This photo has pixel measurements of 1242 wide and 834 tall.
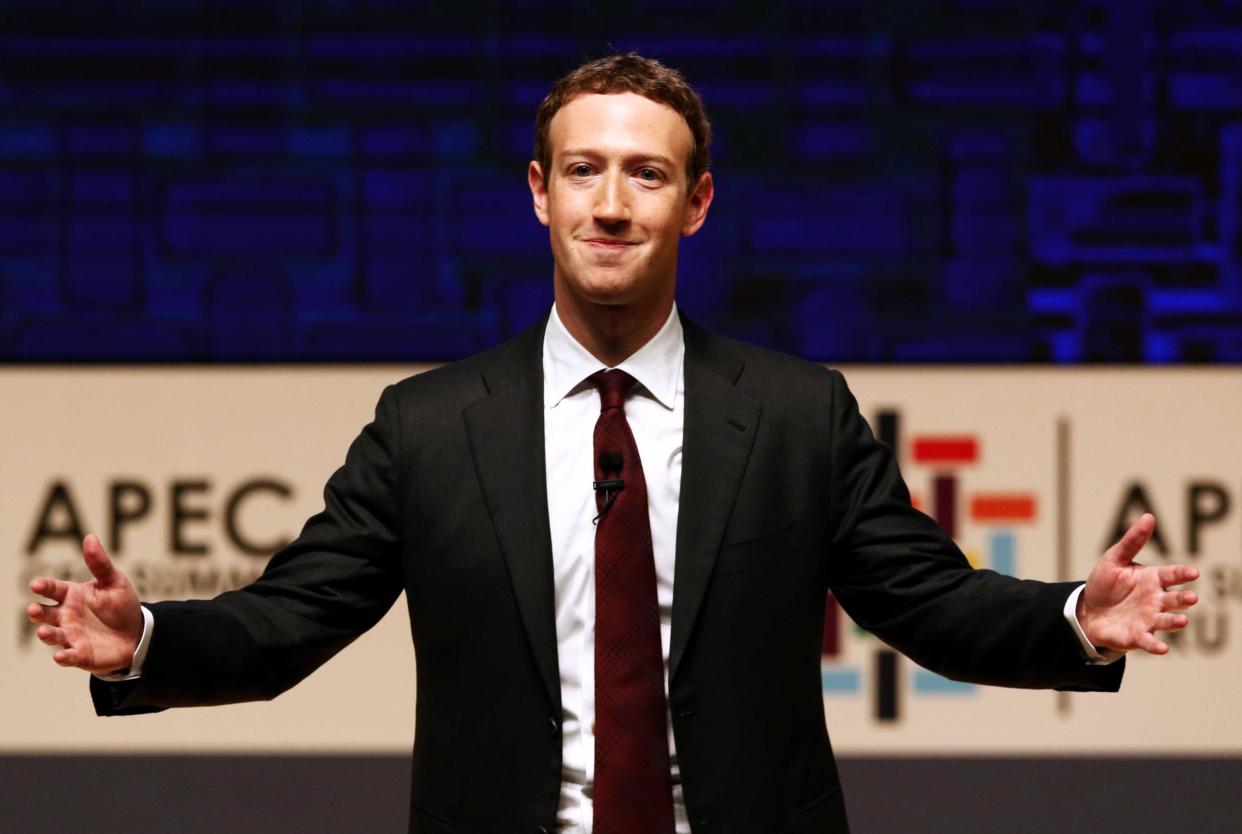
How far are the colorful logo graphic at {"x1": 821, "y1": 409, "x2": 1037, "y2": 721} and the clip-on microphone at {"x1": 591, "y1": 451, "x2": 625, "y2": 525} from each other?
1.94 m

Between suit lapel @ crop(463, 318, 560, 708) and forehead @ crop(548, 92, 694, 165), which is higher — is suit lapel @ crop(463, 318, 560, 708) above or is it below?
below

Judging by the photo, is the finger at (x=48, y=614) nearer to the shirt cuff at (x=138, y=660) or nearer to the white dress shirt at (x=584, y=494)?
the shirt cuff at (x=138, y=660)

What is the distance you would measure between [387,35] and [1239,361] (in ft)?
6.81

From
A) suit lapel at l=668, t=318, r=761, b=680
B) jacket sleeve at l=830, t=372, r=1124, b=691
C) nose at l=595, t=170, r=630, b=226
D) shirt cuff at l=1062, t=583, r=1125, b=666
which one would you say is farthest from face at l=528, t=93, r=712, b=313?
shirt cuff at l=1062, t=583, r=1125, b=666

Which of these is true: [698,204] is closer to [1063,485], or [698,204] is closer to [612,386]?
[612,386]

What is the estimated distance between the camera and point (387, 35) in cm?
388

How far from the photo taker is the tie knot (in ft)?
6.45

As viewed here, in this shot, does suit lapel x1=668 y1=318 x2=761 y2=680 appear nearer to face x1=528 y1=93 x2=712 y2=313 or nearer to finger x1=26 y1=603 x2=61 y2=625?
face x1=528 y1=93 x2=712 y2=313

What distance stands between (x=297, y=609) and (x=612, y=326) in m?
0.49

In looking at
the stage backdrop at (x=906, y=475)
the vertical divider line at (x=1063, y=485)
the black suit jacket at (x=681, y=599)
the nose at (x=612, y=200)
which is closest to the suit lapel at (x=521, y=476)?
the black suit jacket at (x=681, y=599)

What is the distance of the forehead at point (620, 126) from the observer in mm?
1937

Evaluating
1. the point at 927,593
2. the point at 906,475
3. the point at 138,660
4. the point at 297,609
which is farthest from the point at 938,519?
the point at 138,660

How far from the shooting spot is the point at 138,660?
1806 millimetres

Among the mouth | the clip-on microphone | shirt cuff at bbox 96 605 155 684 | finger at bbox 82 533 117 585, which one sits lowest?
shirt cuff at bbox 96 605 155 684
